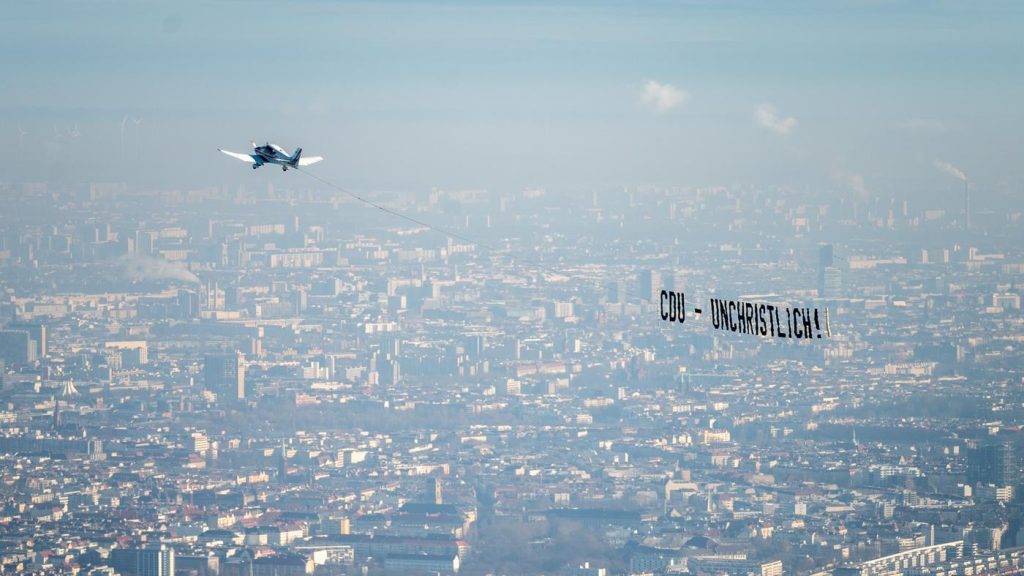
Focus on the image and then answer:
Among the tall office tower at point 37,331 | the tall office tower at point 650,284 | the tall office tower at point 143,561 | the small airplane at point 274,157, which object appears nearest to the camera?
the small airplane at point 274,157

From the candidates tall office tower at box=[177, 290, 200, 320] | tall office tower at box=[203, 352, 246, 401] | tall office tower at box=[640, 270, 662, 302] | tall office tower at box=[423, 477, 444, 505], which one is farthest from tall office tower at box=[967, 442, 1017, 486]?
tall office tower at box=[177, 290, 200, 320]

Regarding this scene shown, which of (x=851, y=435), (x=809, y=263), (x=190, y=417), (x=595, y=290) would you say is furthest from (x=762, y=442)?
(x=190, y=417)

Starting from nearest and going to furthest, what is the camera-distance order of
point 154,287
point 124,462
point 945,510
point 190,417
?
point 945,510 < point 124,462 < point 190,417 < point 154,287

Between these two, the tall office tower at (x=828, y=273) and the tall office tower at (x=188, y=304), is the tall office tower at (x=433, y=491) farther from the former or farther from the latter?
the tall office tower at (x=188, y=304)

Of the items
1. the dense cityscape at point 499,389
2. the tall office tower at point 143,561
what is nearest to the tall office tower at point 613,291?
the dense cityscape at point 499,389

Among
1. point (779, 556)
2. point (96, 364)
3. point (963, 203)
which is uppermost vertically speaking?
point (963, 203)

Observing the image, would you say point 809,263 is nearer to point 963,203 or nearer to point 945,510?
point 963,203

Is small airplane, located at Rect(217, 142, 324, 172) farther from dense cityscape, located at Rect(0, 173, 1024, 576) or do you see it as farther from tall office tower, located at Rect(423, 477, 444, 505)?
tall office tower, located at Rect(423, 477, 444, 505)
